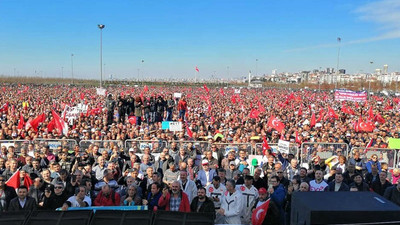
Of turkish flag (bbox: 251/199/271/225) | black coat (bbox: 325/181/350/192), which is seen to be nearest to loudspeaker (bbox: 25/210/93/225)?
turkish flag (bbox: 251/199/271/225)

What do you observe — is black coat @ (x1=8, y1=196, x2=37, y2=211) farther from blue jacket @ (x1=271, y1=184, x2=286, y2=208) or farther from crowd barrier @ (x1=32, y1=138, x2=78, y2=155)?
crowd barrier @ (x1=32, y1=138, x2=78, y2=155)

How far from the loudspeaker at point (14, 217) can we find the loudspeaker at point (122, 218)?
2.29 feet

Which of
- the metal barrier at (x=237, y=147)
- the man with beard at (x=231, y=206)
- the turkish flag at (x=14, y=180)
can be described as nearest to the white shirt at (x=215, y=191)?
the man with beard at (x=231, y=206)

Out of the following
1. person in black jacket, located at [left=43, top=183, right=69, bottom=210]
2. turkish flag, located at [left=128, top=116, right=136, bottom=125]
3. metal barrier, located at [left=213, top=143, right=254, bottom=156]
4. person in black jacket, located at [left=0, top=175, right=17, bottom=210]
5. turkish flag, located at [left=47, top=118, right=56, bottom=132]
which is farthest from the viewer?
turkish flag, located at [left=128, top=116, right=136, bottom=125]

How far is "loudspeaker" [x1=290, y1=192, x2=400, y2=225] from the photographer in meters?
2.88

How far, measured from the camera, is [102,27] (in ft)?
103

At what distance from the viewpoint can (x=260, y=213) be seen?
19.5 feet

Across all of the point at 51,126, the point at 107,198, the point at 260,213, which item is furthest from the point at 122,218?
the point at 51,126

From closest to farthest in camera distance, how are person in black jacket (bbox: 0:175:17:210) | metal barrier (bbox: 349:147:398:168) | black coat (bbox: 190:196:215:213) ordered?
black coat (bbox: 190:196:215:213), person in black jacket (bbox: 0:175:17:210), metal barrier (bbox: 349:147:398:168)

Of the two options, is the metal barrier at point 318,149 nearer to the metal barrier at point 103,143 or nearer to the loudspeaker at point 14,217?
the metal barrier at point 103,143

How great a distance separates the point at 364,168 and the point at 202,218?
22.4 feet

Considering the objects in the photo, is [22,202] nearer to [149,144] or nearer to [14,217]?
[14,217]

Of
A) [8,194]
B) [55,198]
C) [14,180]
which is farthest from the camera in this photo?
[14,180]

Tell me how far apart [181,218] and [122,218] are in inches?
24.5
